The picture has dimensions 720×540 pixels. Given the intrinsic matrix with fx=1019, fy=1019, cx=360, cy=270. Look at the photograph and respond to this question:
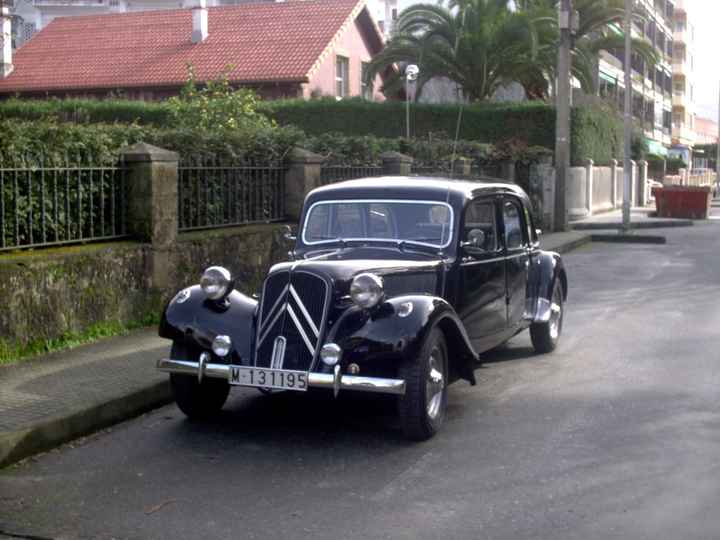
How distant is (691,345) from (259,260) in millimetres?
5157

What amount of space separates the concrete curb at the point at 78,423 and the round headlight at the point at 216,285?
1018 millimetres

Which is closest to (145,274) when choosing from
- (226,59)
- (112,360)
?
(112,360)

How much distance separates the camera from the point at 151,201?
1042cm

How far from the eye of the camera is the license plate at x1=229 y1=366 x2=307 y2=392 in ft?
20.8

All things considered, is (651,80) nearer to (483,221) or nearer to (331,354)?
(483,221)

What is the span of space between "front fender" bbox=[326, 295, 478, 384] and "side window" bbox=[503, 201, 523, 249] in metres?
2.32

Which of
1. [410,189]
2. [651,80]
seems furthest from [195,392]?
[651,80]

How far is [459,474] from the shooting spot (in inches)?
232

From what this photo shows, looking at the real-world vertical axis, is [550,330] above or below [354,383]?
below

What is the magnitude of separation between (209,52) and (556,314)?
29.5 metres

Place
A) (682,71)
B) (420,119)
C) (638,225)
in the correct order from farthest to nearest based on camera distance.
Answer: (682,71) < (420,119) < (638,225)

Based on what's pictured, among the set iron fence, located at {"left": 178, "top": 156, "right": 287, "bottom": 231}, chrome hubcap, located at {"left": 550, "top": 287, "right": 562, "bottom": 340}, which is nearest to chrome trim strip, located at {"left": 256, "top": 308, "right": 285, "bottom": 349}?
chrome hubcap, located at {"left": 550, "top": 287, "right": 562, "bottom": 340}

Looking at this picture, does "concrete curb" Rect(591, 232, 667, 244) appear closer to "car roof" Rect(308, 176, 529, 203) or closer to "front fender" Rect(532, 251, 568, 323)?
"front fender" Rect(532, 251, 568, 323)

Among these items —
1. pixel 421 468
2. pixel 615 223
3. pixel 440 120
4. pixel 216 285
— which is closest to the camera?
pixel 421 468
